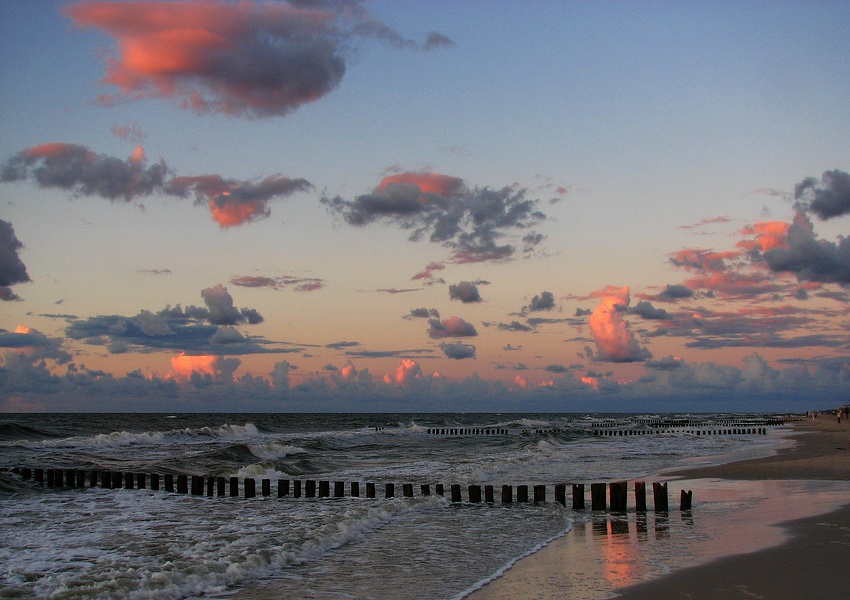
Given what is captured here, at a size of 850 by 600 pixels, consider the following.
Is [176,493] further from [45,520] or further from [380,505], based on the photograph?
[380,505]

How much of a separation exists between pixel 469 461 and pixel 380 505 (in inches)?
713

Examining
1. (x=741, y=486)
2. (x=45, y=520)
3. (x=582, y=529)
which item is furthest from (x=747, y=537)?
(x=45, y=520)

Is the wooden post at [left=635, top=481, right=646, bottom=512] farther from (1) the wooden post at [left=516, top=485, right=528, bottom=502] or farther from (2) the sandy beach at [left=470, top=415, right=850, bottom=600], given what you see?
(1) the wooden post at [left=516, top=485, right=528, bottom=502]

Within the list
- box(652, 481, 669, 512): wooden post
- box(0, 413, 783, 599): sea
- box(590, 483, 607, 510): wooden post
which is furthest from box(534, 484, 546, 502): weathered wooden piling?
box(652, 481, 669, 512): wooden post

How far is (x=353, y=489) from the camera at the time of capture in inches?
850

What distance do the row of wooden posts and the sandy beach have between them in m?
0.68

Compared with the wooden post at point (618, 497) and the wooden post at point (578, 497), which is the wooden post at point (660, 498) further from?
the wooden post at point (578, 497)

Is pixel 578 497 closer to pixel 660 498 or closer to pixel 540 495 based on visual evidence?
pixel 540 495

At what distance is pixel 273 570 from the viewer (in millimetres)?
12227

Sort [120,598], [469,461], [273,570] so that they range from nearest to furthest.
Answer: [120,598], [273,570], [469,461]

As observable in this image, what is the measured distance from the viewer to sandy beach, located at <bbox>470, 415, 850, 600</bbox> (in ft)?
31.8

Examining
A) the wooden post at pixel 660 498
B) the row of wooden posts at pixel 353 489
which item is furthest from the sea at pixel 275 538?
the wooden post at pixel 660 498

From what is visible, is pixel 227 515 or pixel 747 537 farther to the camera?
pixel 227 515

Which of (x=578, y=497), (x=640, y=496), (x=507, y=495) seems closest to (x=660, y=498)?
(x=640, y=496)
